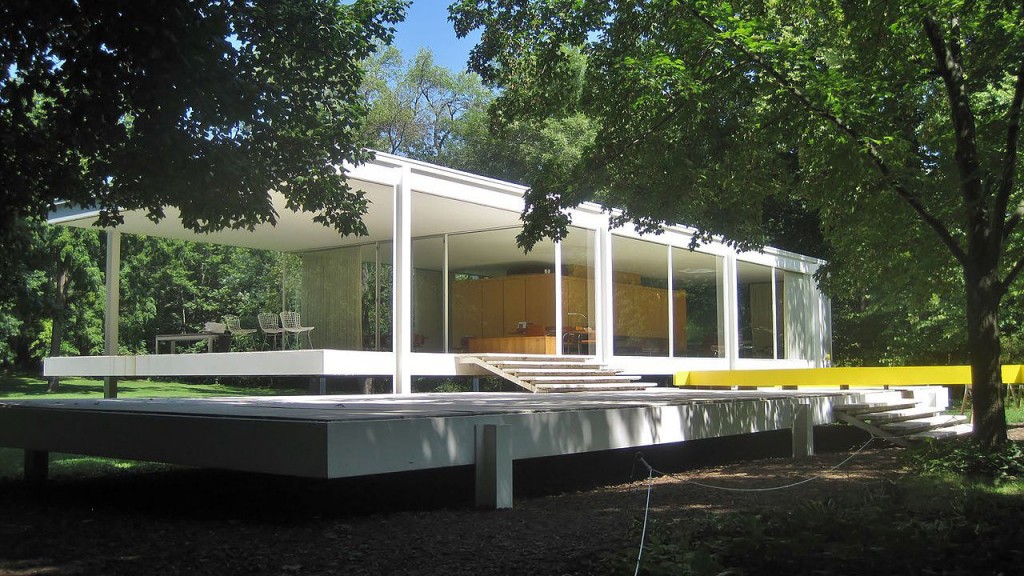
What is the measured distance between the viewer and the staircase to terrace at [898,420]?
1001cm

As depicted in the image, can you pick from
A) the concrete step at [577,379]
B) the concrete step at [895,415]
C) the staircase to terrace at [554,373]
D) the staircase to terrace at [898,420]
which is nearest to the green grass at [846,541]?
the staircase to terrace at [898,420]

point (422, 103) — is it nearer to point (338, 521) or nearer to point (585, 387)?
point (585, 387)

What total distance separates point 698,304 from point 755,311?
317 centimetres

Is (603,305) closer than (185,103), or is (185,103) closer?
(185,103)

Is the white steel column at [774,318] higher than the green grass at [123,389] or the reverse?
higher

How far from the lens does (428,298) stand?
16.8m

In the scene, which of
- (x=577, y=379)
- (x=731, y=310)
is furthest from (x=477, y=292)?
(x=731, y=310)

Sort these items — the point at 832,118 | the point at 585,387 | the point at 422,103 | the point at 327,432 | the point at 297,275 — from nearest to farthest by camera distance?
1. the point at 327,432
2. the point at 832,118
3. the point at 585,387
4. the point at 297,275
5. the point at 422,103

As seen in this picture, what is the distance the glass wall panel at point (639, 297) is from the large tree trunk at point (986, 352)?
7.84 metres

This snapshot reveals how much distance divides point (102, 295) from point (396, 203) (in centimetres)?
1656

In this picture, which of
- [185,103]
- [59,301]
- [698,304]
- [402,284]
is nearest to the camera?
[185,103]

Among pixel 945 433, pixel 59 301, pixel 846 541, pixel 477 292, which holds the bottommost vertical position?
pixel 945 433

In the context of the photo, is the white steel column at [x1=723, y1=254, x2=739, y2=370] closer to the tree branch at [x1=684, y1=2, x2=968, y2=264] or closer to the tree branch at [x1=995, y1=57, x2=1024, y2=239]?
the tree branch at [x1=684, y1=2, x2=968, y2=264]

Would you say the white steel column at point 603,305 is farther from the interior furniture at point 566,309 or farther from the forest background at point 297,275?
the forest background at point 297,275
